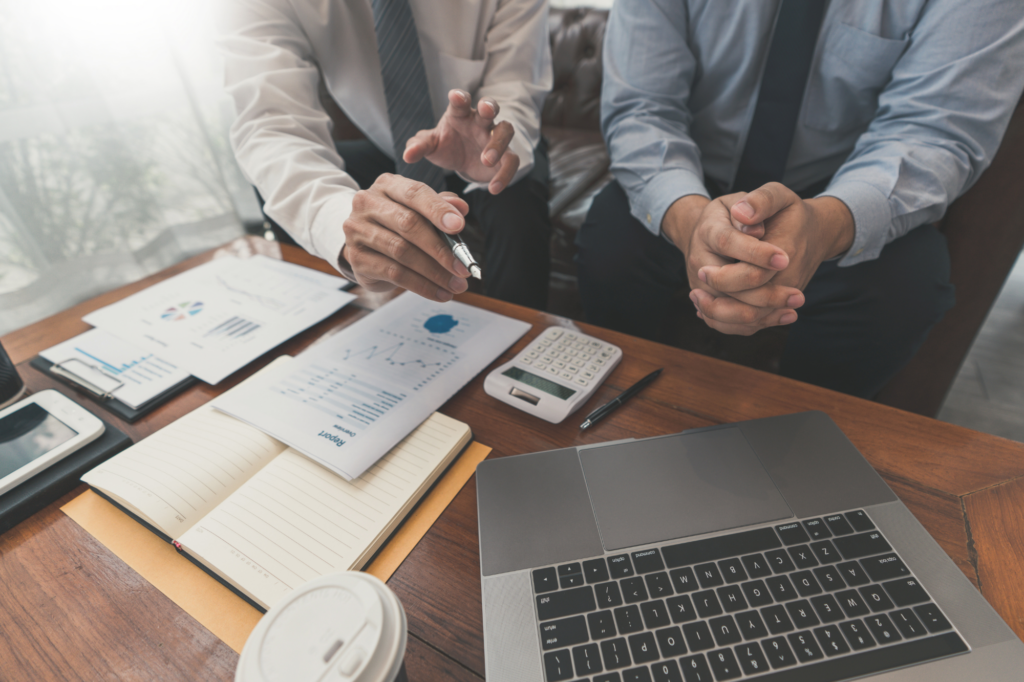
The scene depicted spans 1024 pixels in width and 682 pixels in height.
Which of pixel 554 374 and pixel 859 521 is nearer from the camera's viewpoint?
pixel 859 521

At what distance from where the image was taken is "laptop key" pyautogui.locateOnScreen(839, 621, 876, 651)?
269mm

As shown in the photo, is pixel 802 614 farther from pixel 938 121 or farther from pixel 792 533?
→ pixel 938 121

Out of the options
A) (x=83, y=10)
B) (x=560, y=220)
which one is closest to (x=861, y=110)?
(x=560, y=220)

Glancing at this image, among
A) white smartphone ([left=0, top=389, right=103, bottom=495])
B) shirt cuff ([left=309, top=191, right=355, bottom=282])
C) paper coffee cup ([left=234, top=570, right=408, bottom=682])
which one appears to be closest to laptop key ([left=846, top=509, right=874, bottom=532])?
paper coffee cup ([left=234, top=570, right=408, bottom=682])

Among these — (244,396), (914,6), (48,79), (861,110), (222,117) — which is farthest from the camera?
(222,117)

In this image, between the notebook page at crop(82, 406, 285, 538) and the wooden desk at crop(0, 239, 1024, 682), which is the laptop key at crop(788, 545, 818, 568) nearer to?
the wooden desk at crop(0, 239, 1024, 682)

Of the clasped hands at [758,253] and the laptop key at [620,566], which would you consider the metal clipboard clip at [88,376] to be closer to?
the laptop key at [620,566]

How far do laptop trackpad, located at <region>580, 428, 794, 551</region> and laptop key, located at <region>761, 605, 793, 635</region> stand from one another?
6 cm

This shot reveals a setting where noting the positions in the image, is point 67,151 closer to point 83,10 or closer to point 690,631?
point 83,10

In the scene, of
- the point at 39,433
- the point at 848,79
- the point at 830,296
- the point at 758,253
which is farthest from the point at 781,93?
the point at 39,433

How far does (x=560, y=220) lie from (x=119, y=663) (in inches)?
39.6

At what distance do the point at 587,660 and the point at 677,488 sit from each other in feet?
0.50

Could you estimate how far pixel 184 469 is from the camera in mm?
396

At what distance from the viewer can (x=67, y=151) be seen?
110 centimetres
